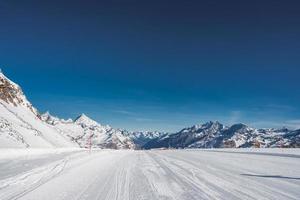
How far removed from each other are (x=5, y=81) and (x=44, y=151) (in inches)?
2989

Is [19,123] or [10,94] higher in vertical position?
[10,94]

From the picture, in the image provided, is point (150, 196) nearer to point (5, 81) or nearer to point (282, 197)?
point (282, 197)

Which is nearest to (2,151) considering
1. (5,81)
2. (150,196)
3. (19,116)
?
(150,196)

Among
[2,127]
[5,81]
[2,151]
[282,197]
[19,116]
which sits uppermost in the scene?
[5,81]

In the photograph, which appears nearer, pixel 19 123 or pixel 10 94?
pixel 19 123

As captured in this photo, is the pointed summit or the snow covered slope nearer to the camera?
the snow covered slope

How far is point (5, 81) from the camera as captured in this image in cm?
10538

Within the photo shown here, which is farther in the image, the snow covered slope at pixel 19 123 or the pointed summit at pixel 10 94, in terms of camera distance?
the pointed summit at pixel 10 94

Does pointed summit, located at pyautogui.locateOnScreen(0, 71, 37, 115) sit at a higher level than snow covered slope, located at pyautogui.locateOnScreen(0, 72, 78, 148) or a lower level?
higher

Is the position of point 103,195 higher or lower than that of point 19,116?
lower

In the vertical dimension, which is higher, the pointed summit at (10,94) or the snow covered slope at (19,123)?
the pointed summit at (10,94)

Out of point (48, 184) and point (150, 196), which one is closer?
point (150, 196)

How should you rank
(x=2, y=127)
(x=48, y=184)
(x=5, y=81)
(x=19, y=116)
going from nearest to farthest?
(x=48, y=184), (x=2, y=127), (x=19, y=116), (x=5, y=81)

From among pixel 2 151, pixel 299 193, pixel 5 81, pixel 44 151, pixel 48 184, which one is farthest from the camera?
pixel 5 81
